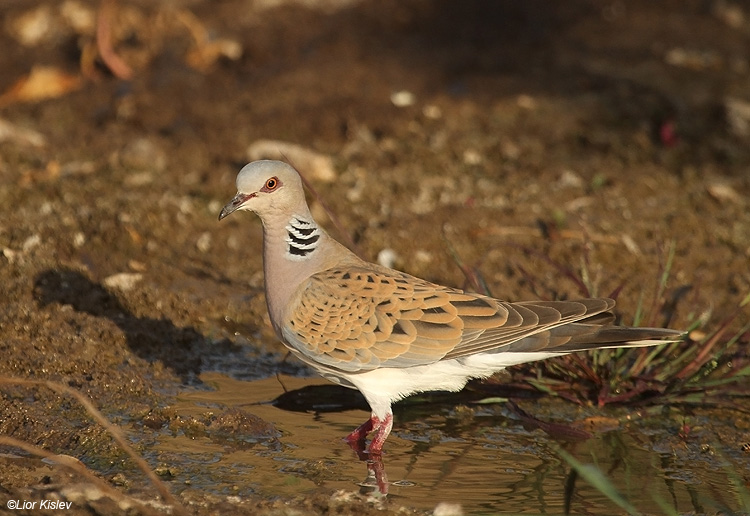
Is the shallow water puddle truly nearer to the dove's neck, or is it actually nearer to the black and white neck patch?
the dove's neck

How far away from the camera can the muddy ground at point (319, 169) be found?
5121mm

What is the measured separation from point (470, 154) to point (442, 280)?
1766mm

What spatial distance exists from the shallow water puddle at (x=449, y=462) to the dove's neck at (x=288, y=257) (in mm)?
561

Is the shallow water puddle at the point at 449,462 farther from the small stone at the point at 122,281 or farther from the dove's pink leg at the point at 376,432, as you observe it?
the small stone at the point at 122,281

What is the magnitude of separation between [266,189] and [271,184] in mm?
30

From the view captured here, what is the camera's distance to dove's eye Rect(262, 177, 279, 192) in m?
4.46

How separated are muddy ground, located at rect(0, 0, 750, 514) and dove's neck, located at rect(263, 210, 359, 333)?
0.56m

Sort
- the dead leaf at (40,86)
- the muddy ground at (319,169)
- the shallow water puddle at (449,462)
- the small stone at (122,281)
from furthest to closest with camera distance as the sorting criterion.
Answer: the dead leaf at (40,86)
the small stone at (122,281)
the muddy ground at (319,169)
the shallow water puddle at (449,462)

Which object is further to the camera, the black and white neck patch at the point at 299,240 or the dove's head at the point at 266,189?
the black and white neck patch at the point at 299,240

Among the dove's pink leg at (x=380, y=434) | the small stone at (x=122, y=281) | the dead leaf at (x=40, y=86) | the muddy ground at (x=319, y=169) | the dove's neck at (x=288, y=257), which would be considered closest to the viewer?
the dove's pink leg at (x=380, y=434)

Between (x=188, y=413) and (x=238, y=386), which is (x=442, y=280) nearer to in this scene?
(x=238, y=386)

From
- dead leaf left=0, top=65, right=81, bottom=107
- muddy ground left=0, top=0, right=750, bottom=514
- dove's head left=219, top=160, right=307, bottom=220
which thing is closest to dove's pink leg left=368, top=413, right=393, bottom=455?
muddy ground left=0, top=0, right=750, bottom=514

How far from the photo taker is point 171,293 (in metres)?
5.80

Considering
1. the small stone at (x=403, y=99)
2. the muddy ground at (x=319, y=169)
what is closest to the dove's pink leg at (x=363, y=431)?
the muddy ground at (x=319, y=169)
